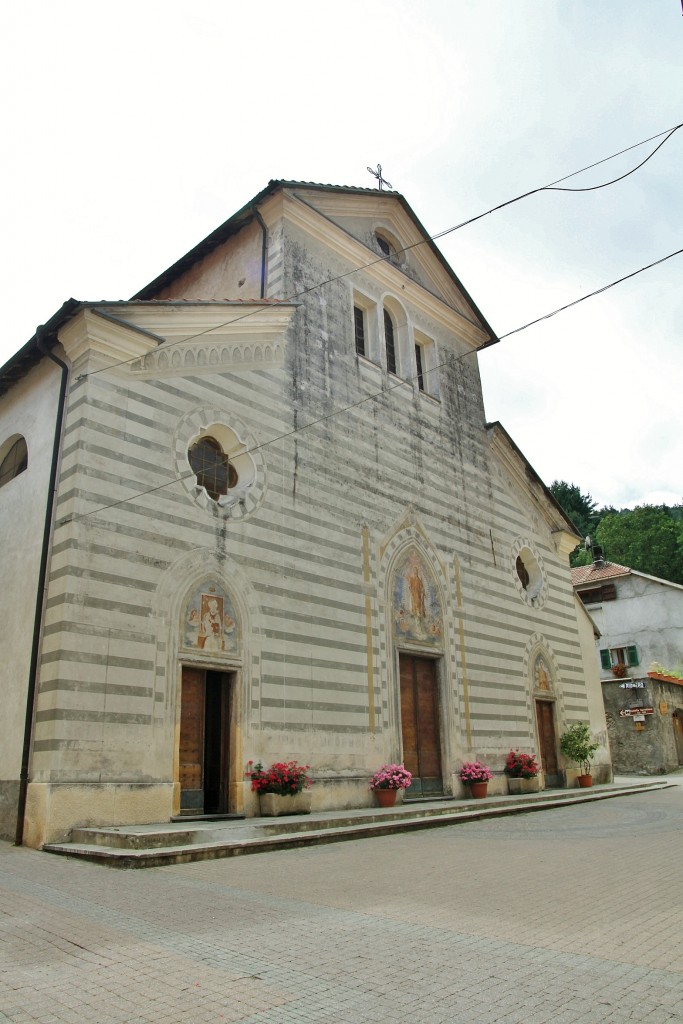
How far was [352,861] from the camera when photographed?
9156mm

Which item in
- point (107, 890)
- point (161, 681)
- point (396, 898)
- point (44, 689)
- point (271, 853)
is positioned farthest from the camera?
point (161, 681)

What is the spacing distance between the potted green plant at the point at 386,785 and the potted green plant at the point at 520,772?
4746 millimetres

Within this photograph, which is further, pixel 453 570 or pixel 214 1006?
pixel 453 570

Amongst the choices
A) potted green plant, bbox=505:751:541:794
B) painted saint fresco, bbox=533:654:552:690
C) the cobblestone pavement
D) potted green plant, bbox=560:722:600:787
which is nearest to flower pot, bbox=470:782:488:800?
potted green plant, bbox=505:751:541:794

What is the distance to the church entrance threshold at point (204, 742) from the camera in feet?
39.5

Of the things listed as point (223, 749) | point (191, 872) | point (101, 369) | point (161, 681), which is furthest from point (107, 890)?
point (101, 369)

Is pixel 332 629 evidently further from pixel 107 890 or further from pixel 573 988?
pixel 573 988

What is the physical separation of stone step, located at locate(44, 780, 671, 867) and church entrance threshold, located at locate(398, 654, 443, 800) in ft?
5.32

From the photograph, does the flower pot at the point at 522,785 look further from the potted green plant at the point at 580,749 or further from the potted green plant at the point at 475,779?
the potted green plant at the point at 580,749

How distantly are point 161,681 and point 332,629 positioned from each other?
4216 mm

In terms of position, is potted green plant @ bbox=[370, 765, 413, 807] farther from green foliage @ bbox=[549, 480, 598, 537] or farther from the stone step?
green foliage @ bbox=[549, 480, 598, 537]

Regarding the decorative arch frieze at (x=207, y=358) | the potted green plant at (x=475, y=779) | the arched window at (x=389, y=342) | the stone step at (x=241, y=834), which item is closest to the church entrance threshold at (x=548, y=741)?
the potted green plant at (x=475, y=779)

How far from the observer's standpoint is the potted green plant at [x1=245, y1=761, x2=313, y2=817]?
12.6 m

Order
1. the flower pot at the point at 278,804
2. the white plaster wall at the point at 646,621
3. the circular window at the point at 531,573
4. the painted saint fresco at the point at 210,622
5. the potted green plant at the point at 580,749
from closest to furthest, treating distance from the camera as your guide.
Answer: the painted saint fresco at the point at 210,622 < the flower pot at the point at 278,804 < the potted green plant at the point at 580,749 < the circular window at the point at 531,573 < the white plaster wall at the point at 646,621
